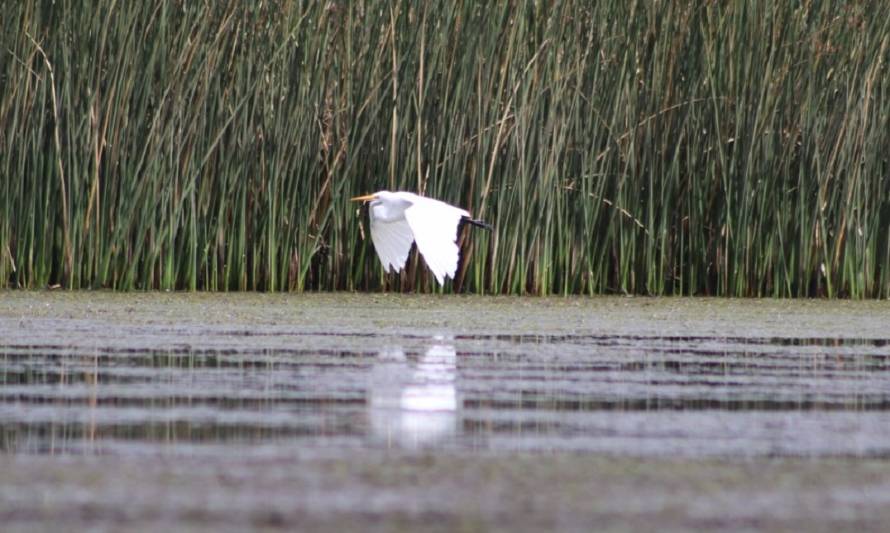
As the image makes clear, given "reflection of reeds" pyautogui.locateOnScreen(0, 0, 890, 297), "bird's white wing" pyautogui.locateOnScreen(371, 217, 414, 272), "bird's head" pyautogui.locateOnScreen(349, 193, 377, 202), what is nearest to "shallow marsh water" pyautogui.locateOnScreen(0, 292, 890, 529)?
"bird's white wing" pyautogui.locateOnScreen(371, 217, 414, 272)

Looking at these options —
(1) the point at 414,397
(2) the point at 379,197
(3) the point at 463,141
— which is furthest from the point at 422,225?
(1) the point at 414,397

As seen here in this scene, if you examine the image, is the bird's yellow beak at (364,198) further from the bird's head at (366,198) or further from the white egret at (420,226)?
the white egret at (420,226)

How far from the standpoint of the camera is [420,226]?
8.28 m

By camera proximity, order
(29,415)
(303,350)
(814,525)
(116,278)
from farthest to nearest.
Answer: (116,278) < (303,350) < (29,415) < (814,525)

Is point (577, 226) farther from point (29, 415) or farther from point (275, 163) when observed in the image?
point (29, 415)

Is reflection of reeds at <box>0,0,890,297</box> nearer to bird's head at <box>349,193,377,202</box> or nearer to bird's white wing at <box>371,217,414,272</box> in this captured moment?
bird's head at <box>349,193,377,202</box>

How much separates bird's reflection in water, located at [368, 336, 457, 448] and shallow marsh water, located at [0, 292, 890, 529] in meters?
0.01

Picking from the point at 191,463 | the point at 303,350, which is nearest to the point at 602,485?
the point at 191,463

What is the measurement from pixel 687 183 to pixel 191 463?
635 cm

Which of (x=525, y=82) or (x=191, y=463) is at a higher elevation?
(x=525, y=82)

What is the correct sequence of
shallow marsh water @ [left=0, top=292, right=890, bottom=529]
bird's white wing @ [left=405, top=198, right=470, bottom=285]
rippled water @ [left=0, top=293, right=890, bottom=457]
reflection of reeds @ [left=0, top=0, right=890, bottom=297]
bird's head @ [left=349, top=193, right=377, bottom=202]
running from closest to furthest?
shallow marsh water @ [left=0, top=292, right=890, bottom=529]
rippled water @ [left=0, top=293, right=890, bottom=457]
bird's white wing @ [left=405, top=198, right=470, bottom=285]
bird's head @ [left=349, top=193, right=377, bottom=202]
reflection of reeds @ [left=0, top=0, right=890, bottom=297]

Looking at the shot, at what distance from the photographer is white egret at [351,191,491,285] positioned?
8352 millimetres

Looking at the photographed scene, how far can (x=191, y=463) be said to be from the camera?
340cm

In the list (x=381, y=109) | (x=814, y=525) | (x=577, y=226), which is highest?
(x=381, y=109)
